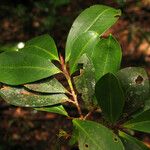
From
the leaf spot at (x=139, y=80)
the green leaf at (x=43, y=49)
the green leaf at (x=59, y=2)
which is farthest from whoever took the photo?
the green leaf at (x=59, y=2)

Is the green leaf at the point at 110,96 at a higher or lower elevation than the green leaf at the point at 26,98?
lower

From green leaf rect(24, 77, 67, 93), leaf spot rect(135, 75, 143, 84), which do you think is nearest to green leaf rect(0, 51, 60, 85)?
green leaf rect(24, 77, 67, 93)

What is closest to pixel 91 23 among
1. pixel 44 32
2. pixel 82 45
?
pixel 82 45

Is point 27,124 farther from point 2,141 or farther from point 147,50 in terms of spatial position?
point 147,50

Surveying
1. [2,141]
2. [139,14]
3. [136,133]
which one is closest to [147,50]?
[139,14]

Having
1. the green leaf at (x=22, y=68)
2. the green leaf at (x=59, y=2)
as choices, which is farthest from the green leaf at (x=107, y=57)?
the green leaf at (x=59, y=2)

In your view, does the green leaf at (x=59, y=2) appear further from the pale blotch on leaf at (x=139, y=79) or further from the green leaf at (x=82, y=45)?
the pale blotch on leaf at (x=139, y=79)
